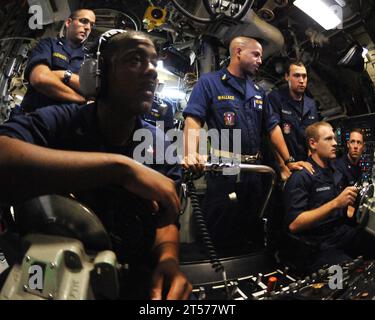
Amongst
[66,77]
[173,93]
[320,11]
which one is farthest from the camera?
[173,93]

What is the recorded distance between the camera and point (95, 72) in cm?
103

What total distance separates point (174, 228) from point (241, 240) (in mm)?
1697

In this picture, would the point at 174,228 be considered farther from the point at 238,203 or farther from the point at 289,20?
the point at 289,20

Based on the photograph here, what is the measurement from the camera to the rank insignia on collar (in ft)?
8.10

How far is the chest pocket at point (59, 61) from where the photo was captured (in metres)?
1.98

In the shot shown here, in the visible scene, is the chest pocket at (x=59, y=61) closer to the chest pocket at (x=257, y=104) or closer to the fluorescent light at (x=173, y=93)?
the chest pocket at (x=257, y=104)

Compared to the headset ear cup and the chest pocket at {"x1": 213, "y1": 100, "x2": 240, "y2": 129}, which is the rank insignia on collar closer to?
the chest pocket at {"x1": 213, "y1": 100, "x2": 240, "y2": 129}

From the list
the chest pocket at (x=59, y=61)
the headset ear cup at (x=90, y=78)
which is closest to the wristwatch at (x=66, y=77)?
the chest pocket at (x=59, y=61)

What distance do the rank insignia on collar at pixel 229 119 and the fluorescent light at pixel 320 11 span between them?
7.09 ft

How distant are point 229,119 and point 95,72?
5.32 ft

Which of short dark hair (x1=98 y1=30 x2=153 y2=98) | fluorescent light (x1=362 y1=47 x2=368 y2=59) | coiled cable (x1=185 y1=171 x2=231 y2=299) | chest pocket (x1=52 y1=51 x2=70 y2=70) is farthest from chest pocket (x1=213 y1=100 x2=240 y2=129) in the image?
fluorescent light (x1=362 y1=47 x2=368 y2=59)

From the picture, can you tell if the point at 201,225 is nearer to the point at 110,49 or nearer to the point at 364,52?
the point at 110,49

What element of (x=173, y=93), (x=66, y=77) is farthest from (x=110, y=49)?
Result: (x=173, y=93)
